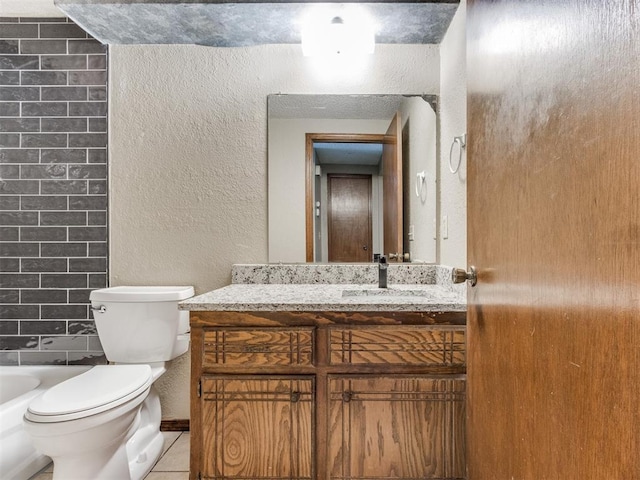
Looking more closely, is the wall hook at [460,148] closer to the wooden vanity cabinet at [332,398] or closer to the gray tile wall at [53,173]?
the wooden vanity cabinet at [332,398]

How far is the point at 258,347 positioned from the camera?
1309 millimetres

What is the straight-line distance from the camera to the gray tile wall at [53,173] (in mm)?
2002

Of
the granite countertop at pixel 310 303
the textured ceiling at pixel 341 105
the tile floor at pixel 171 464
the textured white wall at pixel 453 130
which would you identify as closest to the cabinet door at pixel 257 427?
→ the granite countertop at pixel 310 303

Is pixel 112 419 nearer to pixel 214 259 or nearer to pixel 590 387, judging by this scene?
pixel 214 259

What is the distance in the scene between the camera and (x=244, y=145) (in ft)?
6.50

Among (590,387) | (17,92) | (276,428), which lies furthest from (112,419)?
(17,92)

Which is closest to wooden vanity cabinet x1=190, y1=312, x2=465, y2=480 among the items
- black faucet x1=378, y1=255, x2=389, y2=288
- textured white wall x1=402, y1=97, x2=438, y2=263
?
black faucet x1=378, y1=255, x2=389, y2=288

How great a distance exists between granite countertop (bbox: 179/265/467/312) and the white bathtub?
1042mm

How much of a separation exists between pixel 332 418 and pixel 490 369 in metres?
0.66

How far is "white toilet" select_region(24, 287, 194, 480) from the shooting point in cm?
127

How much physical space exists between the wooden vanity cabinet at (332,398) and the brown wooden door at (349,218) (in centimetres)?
71

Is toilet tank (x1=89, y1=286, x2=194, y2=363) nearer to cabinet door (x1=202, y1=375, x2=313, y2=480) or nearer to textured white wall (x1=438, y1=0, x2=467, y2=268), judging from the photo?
cabinet door (x1=202, y1=375, x2=313, y2=480)

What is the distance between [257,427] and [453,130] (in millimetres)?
1524

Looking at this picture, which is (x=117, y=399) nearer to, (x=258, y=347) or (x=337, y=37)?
(x=258, y=347)
